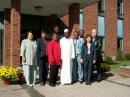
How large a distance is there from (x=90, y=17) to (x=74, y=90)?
17989mm

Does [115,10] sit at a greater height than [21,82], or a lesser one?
greater

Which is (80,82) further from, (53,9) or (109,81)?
(53,9)

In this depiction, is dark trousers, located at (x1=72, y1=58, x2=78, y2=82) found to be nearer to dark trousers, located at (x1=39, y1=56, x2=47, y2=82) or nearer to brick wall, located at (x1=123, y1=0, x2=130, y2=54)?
dark trousers, located at (x1=39, y1=56, x2=47, y2=82)

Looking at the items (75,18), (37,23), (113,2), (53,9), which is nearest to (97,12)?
(113,2)

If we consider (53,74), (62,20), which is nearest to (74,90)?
(53,74)

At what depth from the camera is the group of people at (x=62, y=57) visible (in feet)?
47.4

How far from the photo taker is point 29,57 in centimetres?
1444

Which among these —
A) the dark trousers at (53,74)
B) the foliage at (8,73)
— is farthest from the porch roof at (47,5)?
the foliage at (8,73)

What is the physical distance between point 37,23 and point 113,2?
10.0m

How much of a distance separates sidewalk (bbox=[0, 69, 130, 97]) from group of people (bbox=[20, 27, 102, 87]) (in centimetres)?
42

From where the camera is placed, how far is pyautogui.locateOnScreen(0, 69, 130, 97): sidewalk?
12406 mm

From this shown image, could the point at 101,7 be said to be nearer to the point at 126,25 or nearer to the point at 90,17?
the point at 90,17

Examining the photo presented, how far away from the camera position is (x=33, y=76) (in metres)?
14.7

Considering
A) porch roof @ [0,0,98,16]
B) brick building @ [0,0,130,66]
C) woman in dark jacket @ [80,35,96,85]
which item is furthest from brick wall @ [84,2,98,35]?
woman in dark jacket @ [80,35,96,85]
